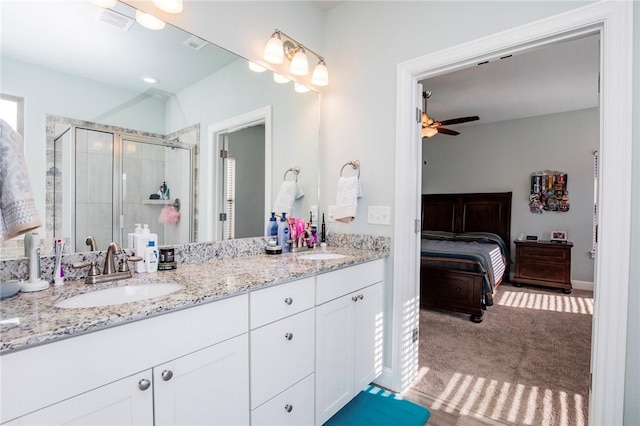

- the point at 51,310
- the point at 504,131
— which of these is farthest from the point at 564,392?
the point at 504,131

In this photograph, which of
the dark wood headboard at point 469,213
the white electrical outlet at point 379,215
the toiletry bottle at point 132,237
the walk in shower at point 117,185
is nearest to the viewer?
the walk in shower at point 117,185

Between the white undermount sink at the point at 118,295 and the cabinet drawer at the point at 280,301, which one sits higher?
the white undermount sink at the point at 118,295

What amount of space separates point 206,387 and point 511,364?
234 cm

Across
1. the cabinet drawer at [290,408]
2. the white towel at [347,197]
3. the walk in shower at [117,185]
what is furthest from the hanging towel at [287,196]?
the cabinet drawer at [290,408]

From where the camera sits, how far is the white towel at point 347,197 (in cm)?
217

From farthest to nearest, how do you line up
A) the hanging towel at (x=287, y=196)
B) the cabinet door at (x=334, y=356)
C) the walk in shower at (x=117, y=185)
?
the hanging towel at (x=287, y=196) → the cabinet door at (x=334, y=356) → the walk in shower at (x=117, y=185)

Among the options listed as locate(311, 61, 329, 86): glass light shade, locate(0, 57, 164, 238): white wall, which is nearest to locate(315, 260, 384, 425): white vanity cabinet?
locate(0, 57, 164, 238): white wall

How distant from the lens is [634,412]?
4.53 feet

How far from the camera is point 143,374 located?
915 mm

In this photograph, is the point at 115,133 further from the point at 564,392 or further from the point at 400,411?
the point at 564,392

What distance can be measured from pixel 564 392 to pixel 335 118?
2.40 metres

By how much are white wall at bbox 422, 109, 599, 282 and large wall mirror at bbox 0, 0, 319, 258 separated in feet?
15.3

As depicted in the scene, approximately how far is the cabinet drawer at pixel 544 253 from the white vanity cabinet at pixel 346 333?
3.84 m

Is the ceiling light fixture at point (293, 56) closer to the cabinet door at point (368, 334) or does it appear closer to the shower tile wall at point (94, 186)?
the shower tile wall at point (94, 186)
